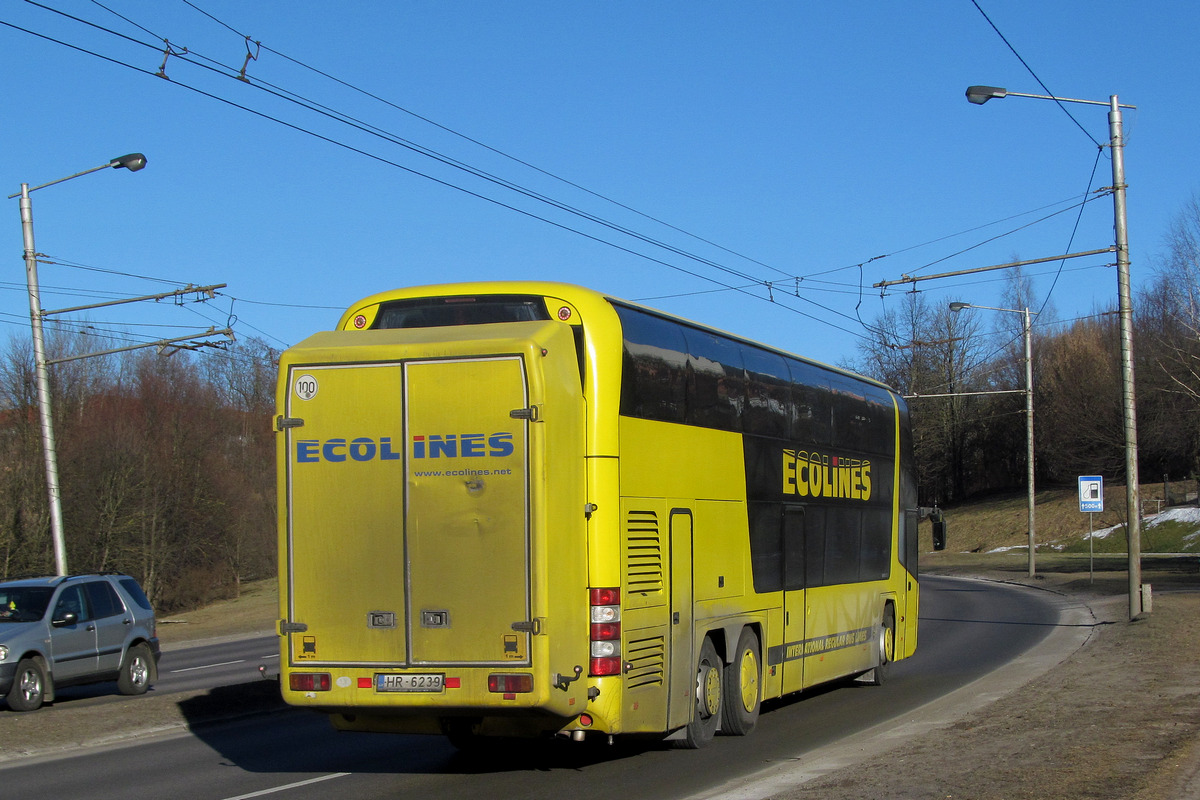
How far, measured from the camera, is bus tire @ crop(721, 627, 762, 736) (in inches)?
454

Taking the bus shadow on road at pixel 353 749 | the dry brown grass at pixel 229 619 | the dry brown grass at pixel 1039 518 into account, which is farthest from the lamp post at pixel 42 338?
the dry brown grass at pixel 1039 518

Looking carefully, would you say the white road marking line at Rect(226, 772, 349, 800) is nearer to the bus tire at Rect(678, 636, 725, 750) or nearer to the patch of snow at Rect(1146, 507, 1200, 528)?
the bus tire at Rect(678, 636, 725, 750)

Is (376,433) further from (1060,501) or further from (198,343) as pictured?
(1060,501)

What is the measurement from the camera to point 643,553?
31.2ft

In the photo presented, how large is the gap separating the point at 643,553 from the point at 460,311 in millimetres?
2482

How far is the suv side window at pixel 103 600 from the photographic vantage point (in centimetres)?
1695

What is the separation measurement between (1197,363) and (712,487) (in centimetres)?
4514

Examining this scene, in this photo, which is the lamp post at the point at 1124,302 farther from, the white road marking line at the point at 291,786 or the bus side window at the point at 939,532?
the white road marking line at the point at 291,786

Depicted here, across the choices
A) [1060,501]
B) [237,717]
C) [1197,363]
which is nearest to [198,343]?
[237,717]

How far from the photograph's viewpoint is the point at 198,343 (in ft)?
86.3

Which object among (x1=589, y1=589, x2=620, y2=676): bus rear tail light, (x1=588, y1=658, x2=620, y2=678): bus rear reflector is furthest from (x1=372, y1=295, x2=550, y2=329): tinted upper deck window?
(x1=588, y1=658, x2=620, y2=678): bus rear reflector

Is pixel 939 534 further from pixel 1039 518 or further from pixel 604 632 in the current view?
pixel 1039 518

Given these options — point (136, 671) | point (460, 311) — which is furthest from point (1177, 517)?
point (460, 311)

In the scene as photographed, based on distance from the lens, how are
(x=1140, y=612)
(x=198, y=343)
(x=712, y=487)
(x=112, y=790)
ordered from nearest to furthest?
(x=112, y=790)
(x=712, y=487)
(x=1140, y=612)
(x=198, y=343)
